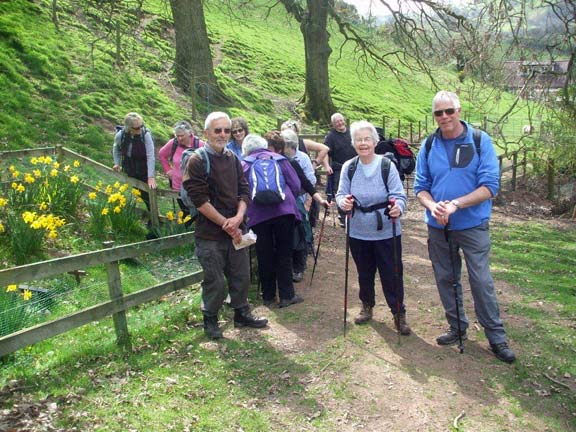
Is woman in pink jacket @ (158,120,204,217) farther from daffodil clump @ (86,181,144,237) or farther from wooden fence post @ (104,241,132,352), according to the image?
wooden fence post @ (104,241,132,352)

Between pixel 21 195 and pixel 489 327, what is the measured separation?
5812 millimetres

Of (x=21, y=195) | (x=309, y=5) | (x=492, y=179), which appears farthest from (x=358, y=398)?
(x=309, y=5)

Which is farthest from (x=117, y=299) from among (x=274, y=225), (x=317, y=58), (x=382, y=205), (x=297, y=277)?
(x=317, y=58)

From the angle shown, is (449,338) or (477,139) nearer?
(477,139)

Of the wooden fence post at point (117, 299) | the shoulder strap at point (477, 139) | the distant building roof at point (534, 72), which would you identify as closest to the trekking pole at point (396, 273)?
the shoulder strap at point (477, 139)

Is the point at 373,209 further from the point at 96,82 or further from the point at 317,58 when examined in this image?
the point at 317,58

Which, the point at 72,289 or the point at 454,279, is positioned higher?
the point at 454,279

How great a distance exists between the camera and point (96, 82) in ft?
48.5

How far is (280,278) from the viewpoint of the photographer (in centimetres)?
620

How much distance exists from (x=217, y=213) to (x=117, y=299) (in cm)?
110

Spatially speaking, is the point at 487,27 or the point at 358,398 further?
the point at 487,27

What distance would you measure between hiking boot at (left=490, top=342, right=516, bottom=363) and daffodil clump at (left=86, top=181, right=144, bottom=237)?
5.09 m

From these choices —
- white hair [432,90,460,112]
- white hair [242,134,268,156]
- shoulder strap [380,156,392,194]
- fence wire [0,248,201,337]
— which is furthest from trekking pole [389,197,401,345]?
fence wire [0,248,201,337]

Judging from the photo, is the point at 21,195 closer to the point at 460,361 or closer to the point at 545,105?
the point at 460,361
